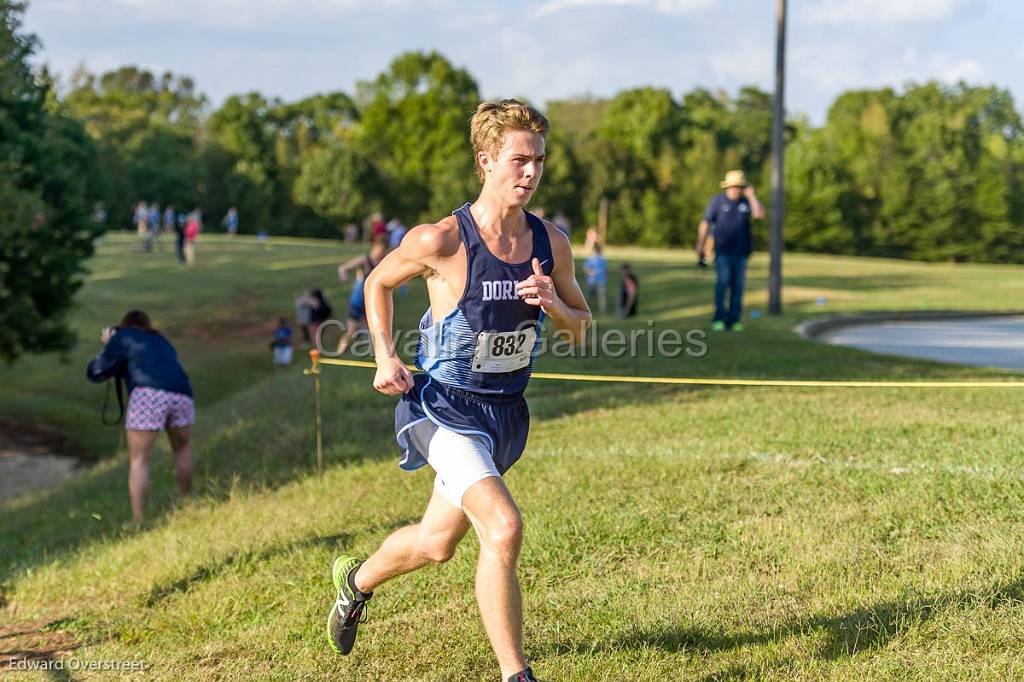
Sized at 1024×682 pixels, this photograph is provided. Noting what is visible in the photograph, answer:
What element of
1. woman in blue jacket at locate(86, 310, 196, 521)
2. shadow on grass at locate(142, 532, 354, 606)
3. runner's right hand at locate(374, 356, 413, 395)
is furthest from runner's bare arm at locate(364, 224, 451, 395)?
woman in blue jacket at locate(86, 310, 196, 521)

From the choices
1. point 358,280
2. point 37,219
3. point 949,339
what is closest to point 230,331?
point 358,280

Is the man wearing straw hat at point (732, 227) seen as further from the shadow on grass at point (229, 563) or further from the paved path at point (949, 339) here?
A: the shadow on grass at point (229, 563)

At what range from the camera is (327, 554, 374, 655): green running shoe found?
4.93 metres

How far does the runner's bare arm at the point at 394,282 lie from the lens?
431cm

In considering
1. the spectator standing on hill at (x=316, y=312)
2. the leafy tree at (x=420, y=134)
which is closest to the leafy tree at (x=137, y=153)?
→ the leafy tree at (x=420, y=134)

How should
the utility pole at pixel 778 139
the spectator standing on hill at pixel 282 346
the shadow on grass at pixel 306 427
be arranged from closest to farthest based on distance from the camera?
1. the shadow on grass at pixel 306 427
2. the utility pole at pixel 778 139
3. the spectator standing on hill at pixel 282 346

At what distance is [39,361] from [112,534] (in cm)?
2113

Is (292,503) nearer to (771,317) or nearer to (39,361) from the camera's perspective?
(771,317)

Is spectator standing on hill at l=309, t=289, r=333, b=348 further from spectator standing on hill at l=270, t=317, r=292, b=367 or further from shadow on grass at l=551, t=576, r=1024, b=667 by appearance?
shadow on grass at l=551, t=576, r=1024, b=667

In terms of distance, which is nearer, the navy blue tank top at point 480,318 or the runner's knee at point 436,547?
the navy blue tank top at point 480,318

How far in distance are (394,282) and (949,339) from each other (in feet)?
49.8

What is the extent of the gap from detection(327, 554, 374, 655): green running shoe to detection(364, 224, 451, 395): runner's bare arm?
3.49 ft

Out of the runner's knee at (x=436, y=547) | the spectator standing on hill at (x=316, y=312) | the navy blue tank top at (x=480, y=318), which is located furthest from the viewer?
the spectator standing on hill at (x=316, y=312)

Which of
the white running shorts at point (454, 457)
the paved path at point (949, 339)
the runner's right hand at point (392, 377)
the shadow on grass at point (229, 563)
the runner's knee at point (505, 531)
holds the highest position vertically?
the runner's right hand at point (392, 377)
